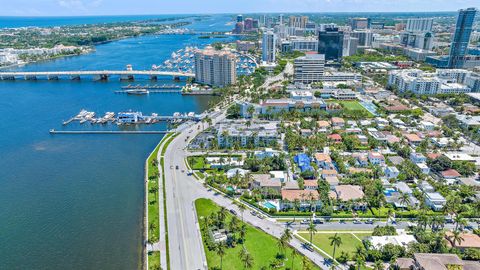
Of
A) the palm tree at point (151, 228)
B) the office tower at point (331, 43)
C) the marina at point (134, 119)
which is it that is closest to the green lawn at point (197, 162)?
the palm tree at point (151, 228)

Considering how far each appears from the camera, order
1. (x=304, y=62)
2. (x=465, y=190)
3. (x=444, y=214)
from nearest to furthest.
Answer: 1. (x=444, y=214)
2. (x=465, y=190)
3. (x=304, y=62)

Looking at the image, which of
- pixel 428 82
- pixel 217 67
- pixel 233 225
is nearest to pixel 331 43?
pixel 428 82

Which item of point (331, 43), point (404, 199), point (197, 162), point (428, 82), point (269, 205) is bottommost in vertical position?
point (269, 205)

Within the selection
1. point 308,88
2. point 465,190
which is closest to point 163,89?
point 308,88

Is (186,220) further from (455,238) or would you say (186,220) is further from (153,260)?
(455,238)

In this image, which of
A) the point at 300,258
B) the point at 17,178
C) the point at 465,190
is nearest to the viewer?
the point at 300,258

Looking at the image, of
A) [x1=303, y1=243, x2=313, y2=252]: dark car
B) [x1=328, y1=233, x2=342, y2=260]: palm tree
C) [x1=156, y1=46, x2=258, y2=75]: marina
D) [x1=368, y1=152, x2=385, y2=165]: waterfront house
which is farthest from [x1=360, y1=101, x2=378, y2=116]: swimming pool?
[x1=156, y1=46, x2=258, y2=75]: marina

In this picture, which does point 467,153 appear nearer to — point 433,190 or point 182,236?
point 433,190

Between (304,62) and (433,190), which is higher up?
(304,62)
